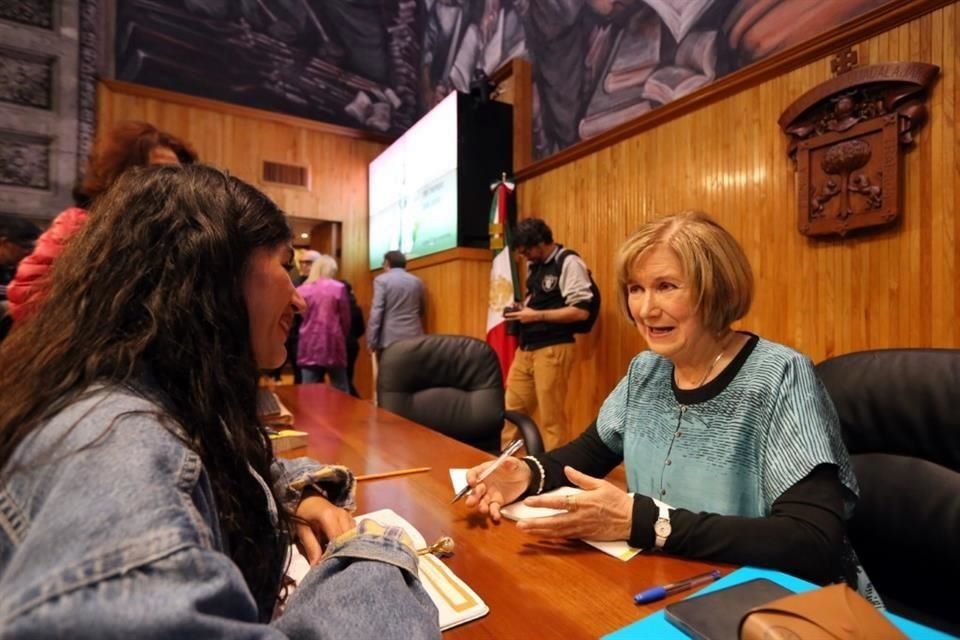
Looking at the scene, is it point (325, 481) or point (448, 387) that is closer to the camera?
point (325, 481)

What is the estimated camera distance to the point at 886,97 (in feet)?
7.22

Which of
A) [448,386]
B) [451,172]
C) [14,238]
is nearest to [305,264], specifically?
[451,172]

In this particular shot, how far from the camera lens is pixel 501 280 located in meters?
4.32

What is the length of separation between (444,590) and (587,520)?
0.28m

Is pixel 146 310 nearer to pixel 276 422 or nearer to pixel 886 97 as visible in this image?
pixel 276 422

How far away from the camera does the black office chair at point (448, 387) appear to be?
2.33 m

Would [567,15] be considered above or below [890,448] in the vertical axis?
above

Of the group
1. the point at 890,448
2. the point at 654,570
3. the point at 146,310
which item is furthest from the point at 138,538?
the point at 890,448

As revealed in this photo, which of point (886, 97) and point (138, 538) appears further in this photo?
point (886, 97)

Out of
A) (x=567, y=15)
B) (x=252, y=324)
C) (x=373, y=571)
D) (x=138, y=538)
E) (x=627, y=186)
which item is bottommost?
(x=373, y=571)

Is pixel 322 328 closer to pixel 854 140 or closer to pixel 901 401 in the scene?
pixel 854 140

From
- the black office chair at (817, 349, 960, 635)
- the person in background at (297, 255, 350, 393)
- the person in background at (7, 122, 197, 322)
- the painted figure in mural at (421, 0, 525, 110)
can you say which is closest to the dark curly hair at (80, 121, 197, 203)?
the person in background at (7, 122, 197, 322)

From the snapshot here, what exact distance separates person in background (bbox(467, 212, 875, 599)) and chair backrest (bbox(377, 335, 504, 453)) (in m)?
0.97

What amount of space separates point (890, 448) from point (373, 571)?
1089 mm
